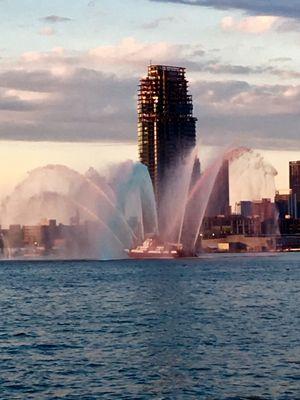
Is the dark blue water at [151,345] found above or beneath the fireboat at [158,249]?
beneath

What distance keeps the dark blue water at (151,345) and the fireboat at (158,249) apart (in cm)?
9856

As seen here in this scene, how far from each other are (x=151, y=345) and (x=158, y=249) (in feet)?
459

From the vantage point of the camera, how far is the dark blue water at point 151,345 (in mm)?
39312

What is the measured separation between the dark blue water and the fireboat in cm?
9856

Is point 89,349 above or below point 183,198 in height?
below

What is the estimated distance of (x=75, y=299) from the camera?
83.6 metres

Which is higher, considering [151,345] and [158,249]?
[158,249]

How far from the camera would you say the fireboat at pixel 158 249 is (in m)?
188

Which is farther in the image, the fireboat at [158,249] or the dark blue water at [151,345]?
the fireboat at [158,249]

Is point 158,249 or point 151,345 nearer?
point 151,345

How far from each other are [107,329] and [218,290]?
36834 millimetres

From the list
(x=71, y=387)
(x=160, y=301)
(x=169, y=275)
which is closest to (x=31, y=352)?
(x=71, y=387)

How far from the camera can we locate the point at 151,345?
50.7 m

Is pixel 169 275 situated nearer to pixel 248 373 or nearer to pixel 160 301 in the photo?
pixel 160 301
